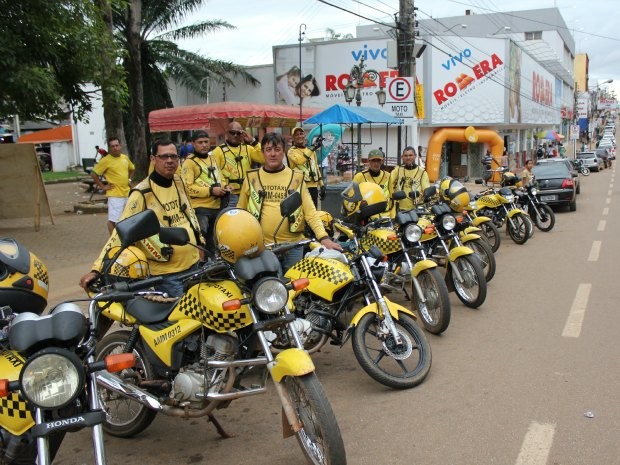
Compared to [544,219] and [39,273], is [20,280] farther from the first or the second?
[544,219]

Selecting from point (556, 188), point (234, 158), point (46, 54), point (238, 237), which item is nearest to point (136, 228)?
point (238, 237)

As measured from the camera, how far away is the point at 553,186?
16.0m

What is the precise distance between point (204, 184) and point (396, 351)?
3.28 metres

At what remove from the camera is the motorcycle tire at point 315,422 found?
301cm

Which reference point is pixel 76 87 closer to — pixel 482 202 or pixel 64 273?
pixel 64 273

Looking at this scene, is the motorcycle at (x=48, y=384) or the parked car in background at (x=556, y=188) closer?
the motorcycle at (x=48, y=384)

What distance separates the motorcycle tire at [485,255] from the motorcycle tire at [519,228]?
151 inches

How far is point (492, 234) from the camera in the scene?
33.5 feet

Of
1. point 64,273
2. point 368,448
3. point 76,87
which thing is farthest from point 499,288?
point 76,87

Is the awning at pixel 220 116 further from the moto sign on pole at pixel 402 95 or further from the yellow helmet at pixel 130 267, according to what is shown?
Answer: the yellow helmet at pixel 130 267

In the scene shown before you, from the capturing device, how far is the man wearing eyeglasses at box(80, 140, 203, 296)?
4402 millimetres

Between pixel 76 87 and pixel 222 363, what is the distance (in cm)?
935

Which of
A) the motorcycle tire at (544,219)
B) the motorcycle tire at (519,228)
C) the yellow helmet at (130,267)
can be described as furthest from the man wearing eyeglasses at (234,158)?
the motorcycle tire at (544,219)

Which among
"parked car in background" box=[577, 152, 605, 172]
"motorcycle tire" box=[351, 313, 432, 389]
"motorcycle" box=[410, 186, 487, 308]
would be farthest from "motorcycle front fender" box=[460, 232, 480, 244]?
"parked car in background" box=[577, 152, 605, 172]
